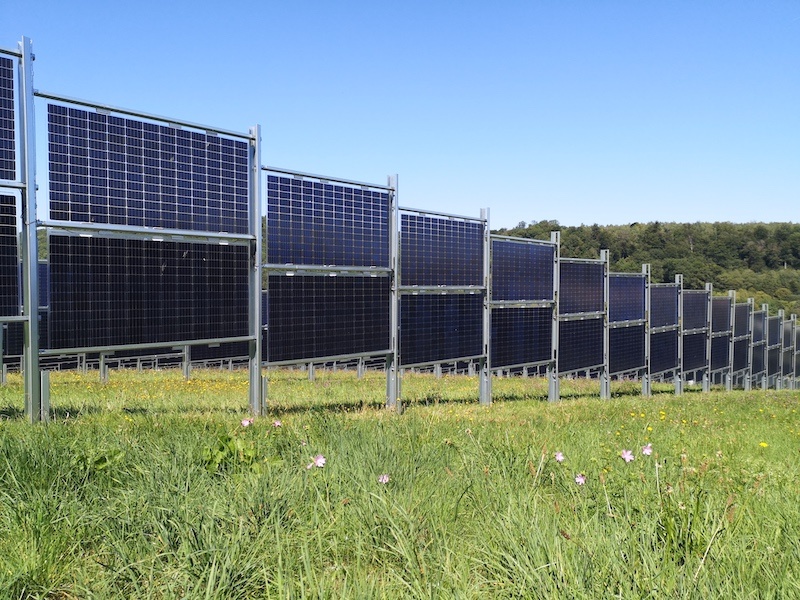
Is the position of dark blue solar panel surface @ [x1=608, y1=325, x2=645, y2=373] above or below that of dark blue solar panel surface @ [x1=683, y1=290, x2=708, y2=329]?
below

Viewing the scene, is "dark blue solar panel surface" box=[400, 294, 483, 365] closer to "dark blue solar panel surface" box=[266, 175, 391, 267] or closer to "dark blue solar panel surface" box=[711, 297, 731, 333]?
"dark blue solar panel surface" box=[266, 175, 391, 267]

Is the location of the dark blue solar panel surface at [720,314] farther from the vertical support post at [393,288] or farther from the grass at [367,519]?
the grass at [367,519]

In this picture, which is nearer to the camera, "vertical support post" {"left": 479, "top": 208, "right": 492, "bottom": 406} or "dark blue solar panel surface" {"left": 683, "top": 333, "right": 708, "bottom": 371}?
"vertical support post" {"left": 479, "top": 208, "right": 492, "bottom": 406}

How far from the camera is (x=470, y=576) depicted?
3805mm

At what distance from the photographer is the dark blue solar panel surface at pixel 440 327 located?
14.1 meters

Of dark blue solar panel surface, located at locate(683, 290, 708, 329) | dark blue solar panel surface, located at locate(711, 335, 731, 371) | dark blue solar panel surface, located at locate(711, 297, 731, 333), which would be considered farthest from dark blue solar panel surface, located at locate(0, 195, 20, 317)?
dark blue solar panel surface, located at locate(711, 335, 731, 371)

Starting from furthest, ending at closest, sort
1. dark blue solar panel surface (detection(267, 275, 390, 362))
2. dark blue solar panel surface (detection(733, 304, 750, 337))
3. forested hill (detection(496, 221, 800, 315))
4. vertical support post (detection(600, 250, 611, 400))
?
forested hill (detection(496, 221, 800, 315)) → dark blue solar panel surface (detection(733, 304, 750, 337)) → vertical support post (detection(600, 250, 611, 400)) → dark blue solar panel surface (detection(267, 275, 390, 362))

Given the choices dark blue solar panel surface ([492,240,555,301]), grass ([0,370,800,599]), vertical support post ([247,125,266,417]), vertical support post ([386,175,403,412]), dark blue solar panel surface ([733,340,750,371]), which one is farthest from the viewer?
dark blue solar panel surface ([733,340,750,371])

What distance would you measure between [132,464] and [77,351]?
13.1ft

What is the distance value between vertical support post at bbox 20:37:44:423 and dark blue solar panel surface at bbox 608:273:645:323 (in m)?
17.3

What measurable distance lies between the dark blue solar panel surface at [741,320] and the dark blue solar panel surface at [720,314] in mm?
2113

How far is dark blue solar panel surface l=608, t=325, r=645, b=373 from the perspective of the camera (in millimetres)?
22219

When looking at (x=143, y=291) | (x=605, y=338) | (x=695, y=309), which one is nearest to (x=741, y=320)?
(x=695, y=309)

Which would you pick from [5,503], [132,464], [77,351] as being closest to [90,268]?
[77,351]
